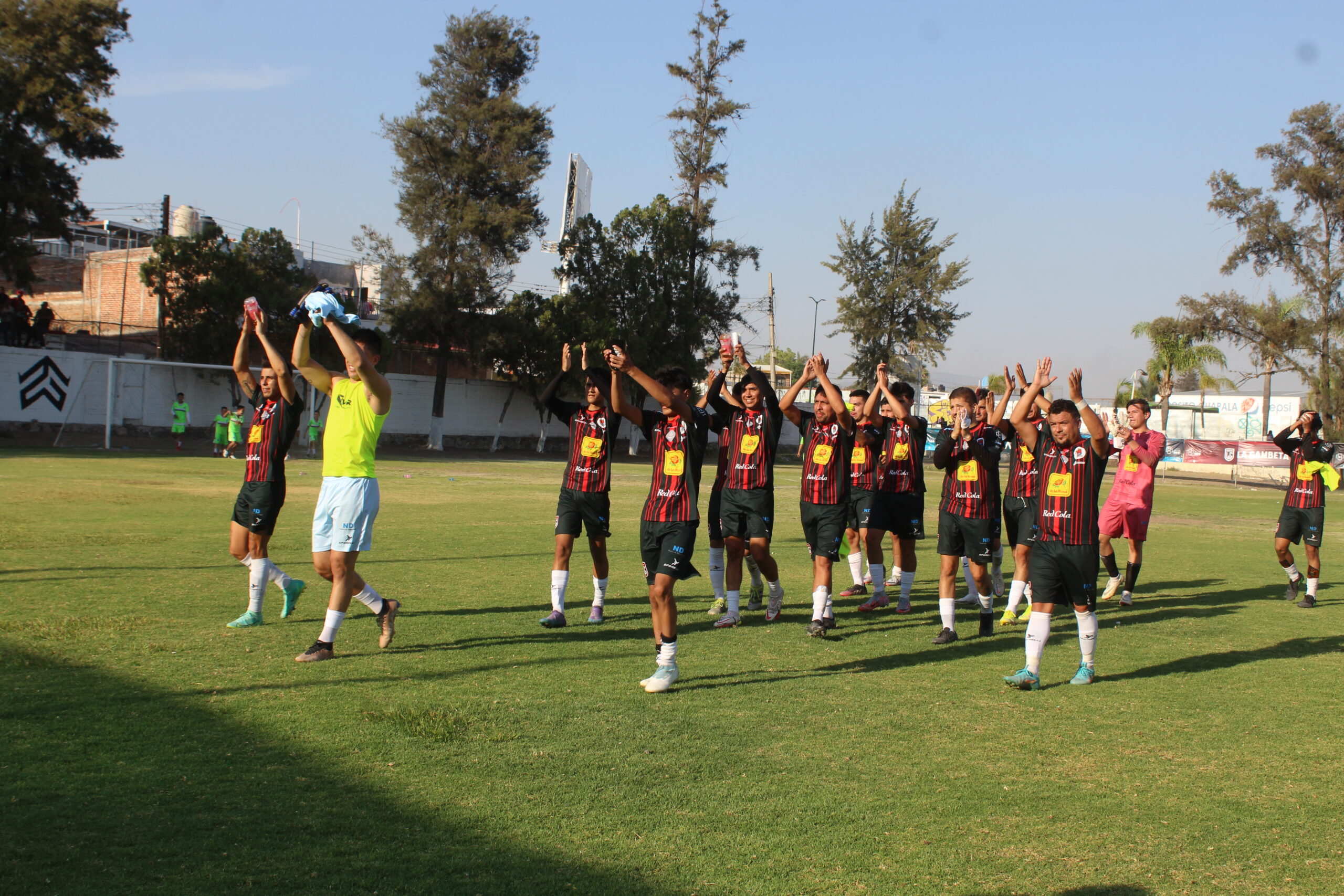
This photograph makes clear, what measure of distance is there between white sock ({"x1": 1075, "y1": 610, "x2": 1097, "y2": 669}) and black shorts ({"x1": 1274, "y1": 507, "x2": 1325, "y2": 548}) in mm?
6027

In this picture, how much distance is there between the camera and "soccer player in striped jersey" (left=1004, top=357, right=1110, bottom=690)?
23.1 feet

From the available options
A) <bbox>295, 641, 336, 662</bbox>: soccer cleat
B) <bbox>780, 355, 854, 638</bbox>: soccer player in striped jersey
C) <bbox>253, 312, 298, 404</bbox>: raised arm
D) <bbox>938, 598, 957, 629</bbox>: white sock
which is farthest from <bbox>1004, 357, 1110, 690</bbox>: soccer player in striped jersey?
<bbox>253, 312, 298, 404</bbox>: raised arm

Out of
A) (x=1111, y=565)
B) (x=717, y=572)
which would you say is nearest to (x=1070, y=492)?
(x=717, y=572)

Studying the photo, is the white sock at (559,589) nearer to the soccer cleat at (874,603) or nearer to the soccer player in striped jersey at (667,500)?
the soccer player in striped jersey at (667,500)

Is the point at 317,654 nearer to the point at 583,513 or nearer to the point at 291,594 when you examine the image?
the point at 291,594

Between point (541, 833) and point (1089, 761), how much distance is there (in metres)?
3.20

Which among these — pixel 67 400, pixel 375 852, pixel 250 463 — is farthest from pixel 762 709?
pixel 67 400

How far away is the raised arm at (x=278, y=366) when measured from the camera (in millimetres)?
7168

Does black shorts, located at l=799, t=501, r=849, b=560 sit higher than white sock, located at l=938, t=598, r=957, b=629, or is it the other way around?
black shorts, located at l=799, t=501, r=849, b=560

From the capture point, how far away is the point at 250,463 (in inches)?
320

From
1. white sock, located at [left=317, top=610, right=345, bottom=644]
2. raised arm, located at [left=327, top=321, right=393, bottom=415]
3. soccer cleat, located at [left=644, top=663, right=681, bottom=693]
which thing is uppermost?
raised arm, located at [left=327, top=321, right=393, bottom=415]

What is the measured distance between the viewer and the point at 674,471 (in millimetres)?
7035

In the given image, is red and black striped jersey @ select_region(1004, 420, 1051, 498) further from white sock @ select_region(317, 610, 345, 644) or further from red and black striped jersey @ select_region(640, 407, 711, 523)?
white sock @ select_region(317, 610, 345, 644)

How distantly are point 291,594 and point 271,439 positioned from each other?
1.35m
